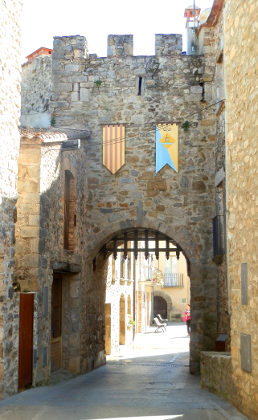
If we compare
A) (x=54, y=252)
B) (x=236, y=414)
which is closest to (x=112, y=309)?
(x=54, y=252)

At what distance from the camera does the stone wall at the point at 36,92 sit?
12164 mm

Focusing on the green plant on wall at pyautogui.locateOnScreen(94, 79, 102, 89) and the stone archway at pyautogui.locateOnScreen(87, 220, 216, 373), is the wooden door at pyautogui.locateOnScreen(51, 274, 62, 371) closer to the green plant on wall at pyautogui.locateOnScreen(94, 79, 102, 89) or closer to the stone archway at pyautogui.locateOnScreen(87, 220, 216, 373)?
the stone archway at pyautogui.locateOnScreen(87, 220, 216, 373)

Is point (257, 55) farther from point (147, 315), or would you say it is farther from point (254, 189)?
point (147, 315)

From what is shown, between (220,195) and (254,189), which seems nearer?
(254,189)

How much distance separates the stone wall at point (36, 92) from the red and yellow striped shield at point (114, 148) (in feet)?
4.26

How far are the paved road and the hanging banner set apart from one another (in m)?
4.13

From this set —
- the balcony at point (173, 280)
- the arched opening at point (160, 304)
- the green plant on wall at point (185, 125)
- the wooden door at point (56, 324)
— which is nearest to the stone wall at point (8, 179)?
the wooden door at point (56, 324)

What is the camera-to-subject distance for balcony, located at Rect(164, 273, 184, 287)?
118 ft

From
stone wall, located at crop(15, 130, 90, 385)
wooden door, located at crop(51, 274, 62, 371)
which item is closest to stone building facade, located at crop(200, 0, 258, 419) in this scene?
stone wall, located at crop(15, 130, 90, 385)

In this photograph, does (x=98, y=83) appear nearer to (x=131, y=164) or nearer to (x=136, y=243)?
(x=131, y=164)

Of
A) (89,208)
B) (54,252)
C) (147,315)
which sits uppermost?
(89,208)

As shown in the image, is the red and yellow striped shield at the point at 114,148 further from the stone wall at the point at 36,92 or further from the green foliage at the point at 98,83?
the stone wall at the point at 36,92

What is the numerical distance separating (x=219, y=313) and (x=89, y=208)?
10.9 feet

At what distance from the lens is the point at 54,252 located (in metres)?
9.21
